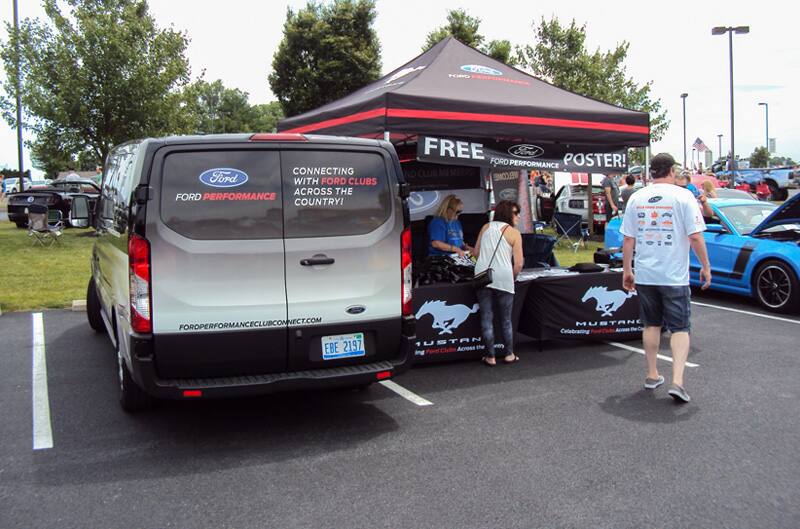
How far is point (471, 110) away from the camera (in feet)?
22.3

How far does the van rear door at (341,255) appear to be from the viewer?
435 cm

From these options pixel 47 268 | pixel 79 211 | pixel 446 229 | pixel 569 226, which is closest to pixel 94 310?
pixel 79 211

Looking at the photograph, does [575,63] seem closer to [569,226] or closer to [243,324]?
[569,226]

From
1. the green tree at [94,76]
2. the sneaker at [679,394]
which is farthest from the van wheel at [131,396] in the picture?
the green tree at [94,76]

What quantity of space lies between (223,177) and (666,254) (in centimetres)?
329

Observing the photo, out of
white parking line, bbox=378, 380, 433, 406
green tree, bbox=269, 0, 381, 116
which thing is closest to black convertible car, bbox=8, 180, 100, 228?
green tree, bbox=269, 0, 381, 116

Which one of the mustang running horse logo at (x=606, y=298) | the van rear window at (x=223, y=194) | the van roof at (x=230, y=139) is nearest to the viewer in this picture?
the van rear window at (x=223, y=194)

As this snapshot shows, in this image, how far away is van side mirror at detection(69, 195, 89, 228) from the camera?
7107 millimetres

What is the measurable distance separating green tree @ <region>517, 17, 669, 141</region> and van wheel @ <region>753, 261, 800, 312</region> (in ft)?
43.3

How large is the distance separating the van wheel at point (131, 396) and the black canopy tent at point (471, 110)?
312 cm

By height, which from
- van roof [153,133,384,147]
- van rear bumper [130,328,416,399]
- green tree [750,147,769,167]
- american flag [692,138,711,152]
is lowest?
van rear bumper [130,328,416,399]

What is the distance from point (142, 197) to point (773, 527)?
377 centimetres

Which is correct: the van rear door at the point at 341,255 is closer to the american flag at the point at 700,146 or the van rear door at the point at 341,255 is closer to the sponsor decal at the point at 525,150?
the sponsor decal at the point at 525,150

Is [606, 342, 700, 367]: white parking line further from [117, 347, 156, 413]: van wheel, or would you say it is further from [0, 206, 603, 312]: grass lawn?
[0, 206, 603, 312]: grass lawn
